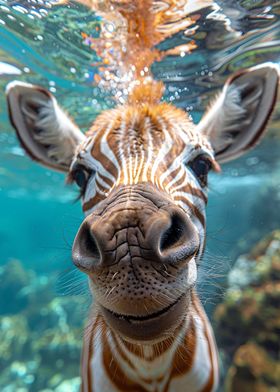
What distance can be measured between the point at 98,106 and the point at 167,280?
416 inches

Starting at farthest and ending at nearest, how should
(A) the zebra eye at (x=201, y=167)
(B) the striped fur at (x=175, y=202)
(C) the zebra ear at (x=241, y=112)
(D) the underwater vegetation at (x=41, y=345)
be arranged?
1. (D) the underwater vegetation at (x=41, y=345)
2. (C) the zebra ear at (x=241, y=112)
3. (A) the zebra eye at (x=201, y=167)
4. (B) the striped fur at (x=175, y=202)

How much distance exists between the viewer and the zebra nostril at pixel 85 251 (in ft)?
4.78

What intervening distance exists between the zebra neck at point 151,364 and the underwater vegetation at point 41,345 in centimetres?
621

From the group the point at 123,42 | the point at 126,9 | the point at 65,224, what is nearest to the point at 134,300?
the point at 65,224

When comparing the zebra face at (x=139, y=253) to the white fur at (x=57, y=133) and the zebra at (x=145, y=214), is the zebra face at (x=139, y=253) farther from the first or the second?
the white fur at (x=57, y=133)

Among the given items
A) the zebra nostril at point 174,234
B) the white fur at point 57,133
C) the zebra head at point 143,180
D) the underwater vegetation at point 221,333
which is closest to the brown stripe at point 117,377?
the underwater vegetation at point 221,333

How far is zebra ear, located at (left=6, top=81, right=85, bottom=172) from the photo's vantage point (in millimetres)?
3086

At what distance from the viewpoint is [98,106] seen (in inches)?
443

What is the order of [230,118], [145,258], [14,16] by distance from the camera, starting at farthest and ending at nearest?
[14,16] < [230,118] < [145,258]

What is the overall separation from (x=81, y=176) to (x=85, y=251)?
1.28 meters

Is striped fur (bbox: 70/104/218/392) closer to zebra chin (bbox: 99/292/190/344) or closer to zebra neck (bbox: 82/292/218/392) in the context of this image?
zebra neck (bbox: 82/292/218/392)

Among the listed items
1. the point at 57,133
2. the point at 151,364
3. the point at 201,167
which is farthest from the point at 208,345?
the point at 57,133

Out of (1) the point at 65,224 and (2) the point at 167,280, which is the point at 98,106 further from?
(2) the point at 167,280

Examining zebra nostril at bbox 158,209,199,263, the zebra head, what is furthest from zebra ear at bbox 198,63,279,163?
zebra nostril at bbox 158,209,199,263
